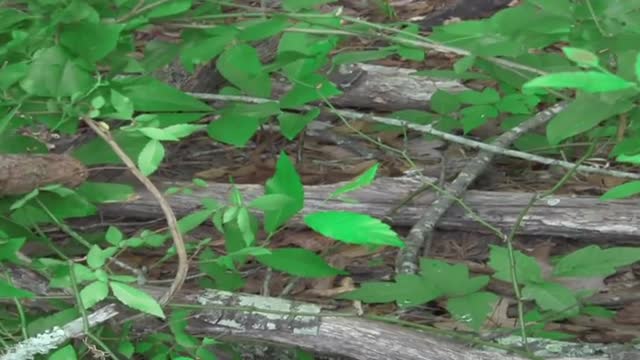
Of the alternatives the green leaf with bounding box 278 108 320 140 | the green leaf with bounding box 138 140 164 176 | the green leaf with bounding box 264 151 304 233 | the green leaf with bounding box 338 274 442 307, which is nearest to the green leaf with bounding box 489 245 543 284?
the green leaf with bounding box 338 274 442 307

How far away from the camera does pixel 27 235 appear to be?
8.25 ft

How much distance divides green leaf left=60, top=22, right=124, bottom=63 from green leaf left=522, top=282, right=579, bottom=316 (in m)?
1.17

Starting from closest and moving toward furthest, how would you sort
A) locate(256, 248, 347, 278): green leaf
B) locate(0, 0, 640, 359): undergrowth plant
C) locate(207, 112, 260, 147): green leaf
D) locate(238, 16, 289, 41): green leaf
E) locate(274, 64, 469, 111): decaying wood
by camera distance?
1. locate(0, 0, 640, 359): undergrowth plant
2. locate(256, 248, 347, 278): green leaf
3. locate(238, 16, 289, 41): green leaf
4. locate(207, 112, 260, 147): green leaf
5. locate(274, 64, 469, 111): decaying wood

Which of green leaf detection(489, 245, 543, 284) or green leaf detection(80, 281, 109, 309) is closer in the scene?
green leaf detection(80, 281, 109, 309)

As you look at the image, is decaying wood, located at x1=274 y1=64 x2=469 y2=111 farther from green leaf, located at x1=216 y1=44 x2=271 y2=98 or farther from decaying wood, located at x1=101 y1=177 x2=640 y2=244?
green leaf, located at x1=216 y1=44 x2=271 y2=98

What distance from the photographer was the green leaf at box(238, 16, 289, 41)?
2.51 meters

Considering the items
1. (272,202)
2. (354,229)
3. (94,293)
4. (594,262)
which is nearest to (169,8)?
(272,202)

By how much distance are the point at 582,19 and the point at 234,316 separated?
1.03 meters

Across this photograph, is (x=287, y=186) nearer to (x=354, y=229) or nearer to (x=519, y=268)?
(x=354, y=229)

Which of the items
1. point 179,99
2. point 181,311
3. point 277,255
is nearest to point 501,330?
point 277,255

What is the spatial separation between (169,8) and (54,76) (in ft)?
1.07

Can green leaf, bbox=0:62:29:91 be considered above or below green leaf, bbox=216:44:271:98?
above

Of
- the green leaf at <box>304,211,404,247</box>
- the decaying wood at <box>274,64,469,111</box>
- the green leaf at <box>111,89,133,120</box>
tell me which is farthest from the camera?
the decaying wood at <box>274,64,469,111</box>

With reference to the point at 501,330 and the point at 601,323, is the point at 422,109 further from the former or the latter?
the point at 501,330
